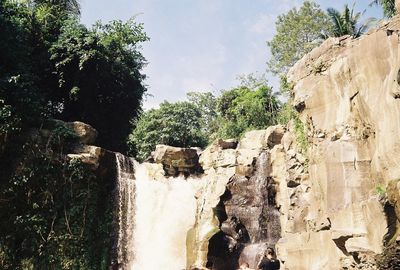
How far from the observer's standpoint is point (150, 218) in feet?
52.9

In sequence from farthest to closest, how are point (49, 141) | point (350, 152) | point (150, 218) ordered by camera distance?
1. point (150, 218)
2. point (49, 141)
3. point (350, 152)

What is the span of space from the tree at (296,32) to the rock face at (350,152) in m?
17.0

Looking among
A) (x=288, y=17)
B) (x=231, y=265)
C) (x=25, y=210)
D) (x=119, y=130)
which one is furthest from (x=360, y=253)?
(x=288, y=17)

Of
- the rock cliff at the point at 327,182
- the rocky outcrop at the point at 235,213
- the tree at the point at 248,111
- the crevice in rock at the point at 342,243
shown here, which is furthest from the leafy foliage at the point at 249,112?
the crevice in rock at the point at 342,243

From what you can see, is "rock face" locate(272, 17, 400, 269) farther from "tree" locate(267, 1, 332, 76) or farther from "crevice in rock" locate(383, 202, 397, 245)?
"tree" locate(267, 1, 332, 76)

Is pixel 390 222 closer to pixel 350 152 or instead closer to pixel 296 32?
pixel 350 152

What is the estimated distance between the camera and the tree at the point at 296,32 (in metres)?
28.9

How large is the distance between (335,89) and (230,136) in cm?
1538

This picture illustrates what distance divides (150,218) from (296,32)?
19.4m

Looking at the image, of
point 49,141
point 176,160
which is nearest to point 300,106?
point 176,160

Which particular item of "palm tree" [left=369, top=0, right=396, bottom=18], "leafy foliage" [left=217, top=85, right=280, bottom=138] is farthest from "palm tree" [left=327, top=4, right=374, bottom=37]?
"leafy foliage" [left=217, top=85, right=280, bottom=138]

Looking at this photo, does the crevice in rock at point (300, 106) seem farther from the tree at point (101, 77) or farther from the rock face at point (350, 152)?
the tree at point (101, 77)

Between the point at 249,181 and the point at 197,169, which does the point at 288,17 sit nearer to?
the point at 197,169

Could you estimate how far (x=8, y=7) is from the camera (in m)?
16.8
